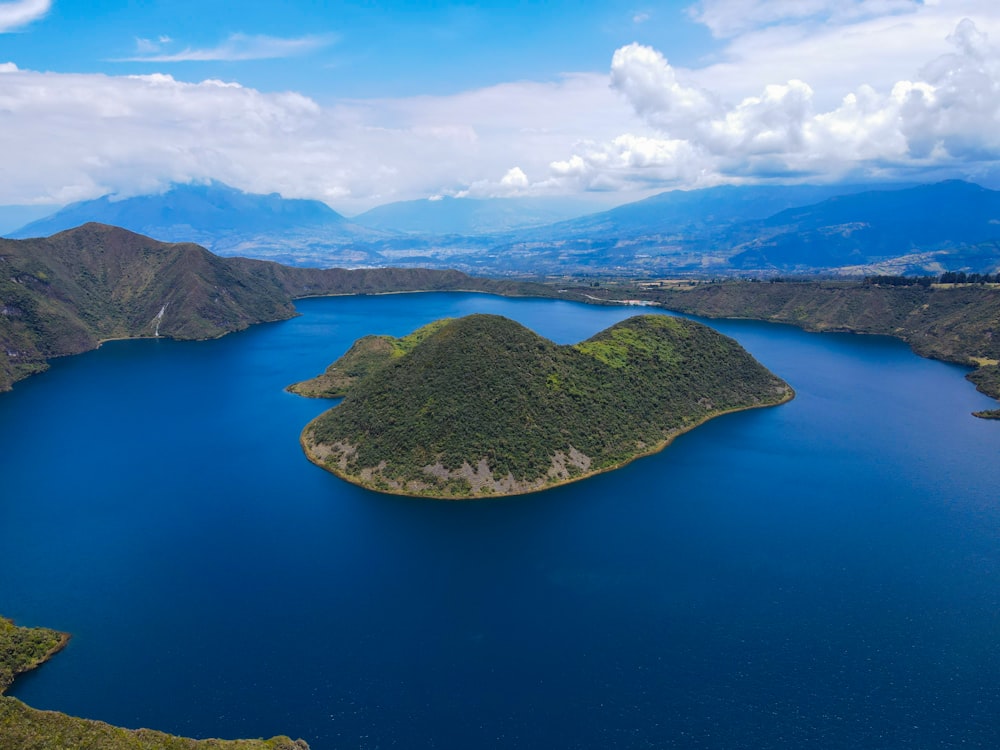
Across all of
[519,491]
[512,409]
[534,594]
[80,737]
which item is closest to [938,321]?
[512,409]

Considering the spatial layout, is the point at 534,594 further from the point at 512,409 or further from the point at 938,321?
the point at 938,321

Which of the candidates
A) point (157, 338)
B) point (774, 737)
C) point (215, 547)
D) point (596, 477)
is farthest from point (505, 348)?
point (157, 338)

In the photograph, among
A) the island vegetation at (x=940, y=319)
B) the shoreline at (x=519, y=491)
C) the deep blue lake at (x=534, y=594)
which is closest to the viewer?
the deep blue lake at (x=534, y=594)

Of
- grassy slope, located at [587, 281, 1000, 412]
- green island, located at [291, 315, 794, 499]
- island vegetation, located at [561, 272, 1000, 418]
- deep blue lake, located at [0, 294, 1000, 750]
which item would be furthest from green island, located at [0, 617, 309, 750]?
grassy slope, located at [587, 281, 1000, 412]

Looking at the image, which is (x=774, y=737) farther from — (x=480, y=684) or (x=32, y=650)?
(x=32, y=650)

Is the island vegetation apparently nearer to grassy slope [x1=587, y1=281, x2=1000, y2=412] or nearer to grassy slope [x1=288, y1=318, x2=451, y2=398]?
grassy slope [x1=587, y1=281, x2=1000, y2=412]

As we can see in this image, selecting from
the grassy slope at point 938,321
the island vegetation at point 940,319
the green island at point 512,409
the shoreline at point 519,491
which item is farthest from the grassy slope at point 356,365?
the grassy slope at point 938,321

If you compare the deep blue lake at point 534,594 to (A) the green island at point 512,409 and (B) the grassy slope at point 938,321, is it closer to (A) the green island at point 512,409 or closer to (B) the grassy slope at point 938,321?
(A) the green island at point 512,409
